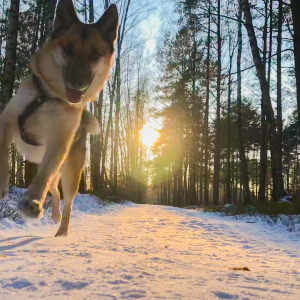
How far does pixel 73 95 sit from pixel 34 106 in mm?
377

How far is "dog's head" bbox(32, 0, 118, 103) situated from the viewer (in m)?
2.67

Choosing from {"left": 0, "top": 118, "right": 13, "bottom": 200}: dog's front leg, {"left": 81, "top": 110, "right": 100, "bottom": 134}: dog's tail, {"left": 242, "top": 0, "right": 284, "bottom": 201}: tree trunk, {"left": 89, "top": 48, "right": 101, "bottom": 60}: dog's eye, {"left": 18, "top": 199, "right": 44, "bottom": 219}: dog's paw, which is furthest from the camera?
{"left": 242, "top": 0, "right": 284, "bottom": 201}: tree trunk

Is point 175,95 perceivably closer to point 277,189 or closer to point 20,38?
point 20,38

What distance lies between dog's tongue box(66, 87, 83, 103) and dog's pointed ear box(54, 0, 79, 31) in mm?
756

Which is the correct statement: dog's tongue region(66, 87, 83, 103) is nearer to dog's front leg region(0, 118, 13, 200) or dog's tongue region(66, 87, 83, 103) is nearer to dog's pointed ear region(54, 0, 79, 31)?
dog's front leg region(0, 118, 13, 200)

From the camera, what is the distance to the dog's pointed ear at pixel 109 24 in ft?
10.9

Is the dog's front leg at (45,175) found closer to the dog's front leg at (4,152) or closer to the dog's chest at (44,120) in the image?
the dog's chest at (44,120)

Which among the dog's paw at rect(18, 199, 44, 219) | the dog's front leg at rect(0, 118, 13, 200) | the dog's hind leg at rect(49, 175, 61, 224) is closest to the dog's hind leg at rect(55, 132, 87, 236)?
the dog's hind leg at rect(49, 175, 61, 224)

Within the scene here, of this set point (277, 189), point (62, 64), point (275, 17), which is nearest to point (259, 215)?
point (277, 189)

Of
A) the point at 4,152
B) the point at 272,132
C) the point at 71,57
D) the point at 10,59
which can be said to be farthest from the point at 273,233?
the point at 10,59

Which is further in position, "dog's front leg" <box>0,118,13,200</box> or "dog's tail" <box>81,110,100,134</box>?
"dog's tail" <box>81,110,100,134</box>

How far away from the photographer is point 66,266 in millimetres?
1802

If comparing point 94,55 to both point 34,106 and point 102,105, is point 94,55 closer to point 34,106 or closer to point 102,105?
point 34,106

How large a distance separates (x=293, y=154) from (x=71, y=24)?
43.2m
